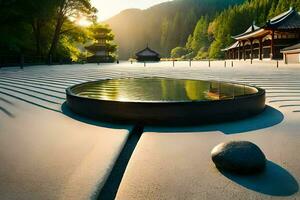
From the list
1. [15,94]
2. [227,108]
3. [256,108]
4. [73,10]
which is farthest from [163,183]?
[73,10]

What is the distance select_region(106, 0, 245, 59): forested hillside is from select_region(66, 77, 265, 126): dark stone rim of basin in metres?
130

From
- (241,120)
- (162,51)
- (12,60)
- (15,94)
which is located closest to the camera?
(241,120)

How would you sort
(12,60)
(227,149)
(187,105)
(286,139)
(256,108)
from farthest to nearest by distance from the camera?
(12,60), (256,108), (187,105), (286,139), (227,149)

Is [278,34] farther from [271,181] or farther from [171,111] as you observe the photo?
[271,181]

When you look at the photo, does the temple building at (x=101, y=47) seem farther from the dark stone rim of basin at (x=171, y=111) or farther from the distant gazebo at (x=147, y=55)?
the dark stone rim of basin at (x=171, y=111)

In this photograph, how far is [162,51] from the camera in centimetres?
13838

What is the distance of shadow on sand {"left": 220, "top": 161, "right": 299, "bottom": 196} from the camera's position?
3.03 m

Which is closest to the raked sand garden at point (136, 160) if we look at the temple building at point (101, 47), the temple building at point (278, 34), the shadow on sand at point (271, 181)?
the shadow on sand at point (271, 181)

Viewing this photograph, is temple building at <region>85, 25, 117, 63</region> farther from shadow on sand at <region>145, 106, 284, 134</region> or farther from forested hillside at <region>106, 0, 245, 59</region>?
forested hillside at <region>106, 0, 245, 59</region>

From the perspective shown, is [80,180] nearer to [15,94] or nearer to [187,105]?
[187,105]

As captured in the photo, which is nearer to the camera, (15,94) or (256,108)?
(256,108)

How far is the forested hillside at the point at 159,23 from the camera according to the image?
13738 centimetres

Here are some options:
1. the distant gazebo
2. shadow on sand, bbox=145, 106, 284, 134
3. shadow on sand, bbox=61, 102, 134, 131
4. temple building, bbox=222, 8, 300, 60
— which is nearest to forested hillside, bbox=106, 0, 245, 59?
the distant gazebo

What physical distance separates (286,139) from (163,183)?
2.65 m
